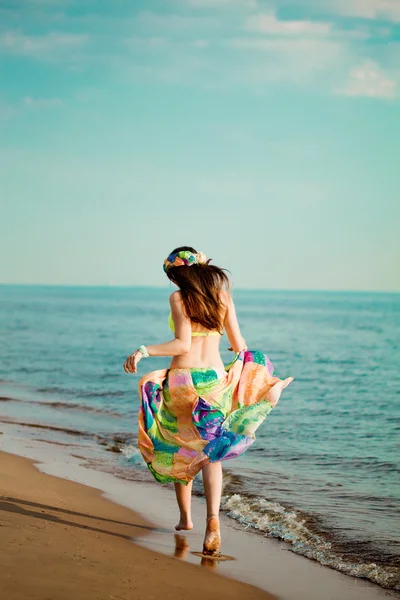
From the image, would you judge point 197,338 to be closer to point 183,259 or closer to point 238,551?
point 183,259

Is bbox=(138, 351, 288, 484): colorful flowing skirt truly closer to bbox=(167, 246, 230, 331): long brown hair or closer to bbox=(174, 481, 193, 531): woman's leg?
bbox=(174, 481, 193, 531): woman's leg

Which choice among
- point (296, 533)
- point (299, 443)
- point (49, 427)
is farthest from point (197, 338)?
point (49, 427)

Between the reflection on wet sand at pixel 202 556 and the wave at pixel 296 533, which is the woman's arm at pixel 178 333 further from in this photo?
the wave at pixel 296 533

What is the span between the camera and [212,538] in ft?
16.3

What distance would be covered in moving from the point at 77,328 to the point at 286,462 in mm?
32571

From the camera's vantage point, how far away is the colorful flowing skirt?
16.5ft

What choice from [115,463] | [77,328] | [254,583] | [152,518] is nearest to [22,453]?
[115,463]

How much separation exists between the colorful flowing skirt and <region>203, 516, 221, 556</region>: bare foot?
35 centimetres

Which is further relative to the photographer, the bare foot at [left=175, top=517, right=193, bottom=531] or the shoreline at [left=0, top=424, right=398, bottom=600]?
the bare foot at [left=175, top=517, right=193, bottom=531]

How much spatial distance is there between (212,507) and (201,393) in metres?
0.76

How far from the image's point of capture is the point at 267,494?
23.5ft

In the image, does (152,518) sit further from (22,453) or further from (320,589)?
(22,453)

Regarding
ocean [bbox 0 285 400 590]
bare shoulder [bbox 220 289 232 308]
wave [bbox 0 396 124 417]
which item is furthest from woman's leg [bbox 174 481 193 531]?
wave [bbox 0 396 124 417]

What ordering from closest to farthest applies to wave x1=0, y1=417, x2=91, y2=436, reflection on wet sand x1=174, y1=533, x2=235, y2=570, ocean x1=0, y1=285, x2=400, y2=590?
1. reflection on wet sand x1=174, y1=533, x2=235, y2=570
2. ocean x1=0, y1=285, x2=400, y2=590
3. wave x1=0, y1=417, x2=91, y2=436
